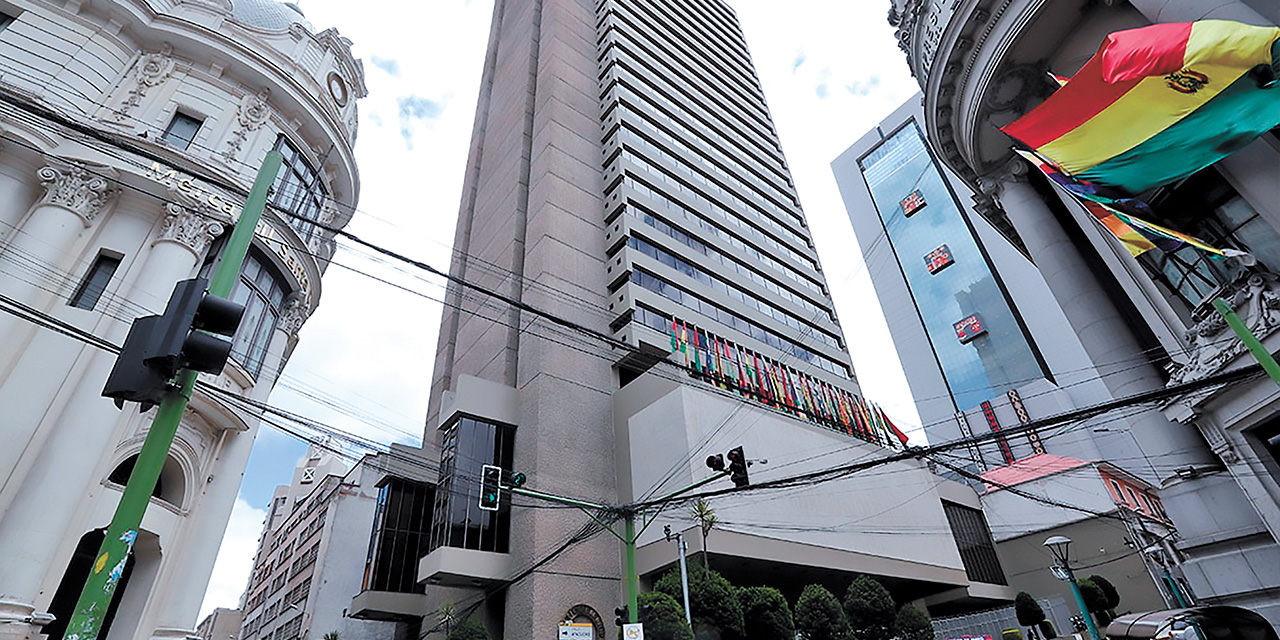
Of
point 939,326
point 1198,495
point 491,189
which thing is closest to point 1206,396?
point 1198,495

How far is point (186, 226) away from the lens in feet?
62.2

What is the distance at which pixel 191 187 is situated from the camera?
62.0 feet

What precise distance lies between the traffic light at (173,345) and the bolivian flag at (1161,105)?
18386 mm

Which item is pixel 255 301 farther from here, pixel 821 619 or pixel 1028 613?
pixel 1028 613

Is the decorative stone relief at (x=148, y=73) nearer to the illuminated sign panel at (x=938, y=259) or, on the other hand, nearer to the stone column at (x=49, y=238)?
the stone column at (x=49, y=238)

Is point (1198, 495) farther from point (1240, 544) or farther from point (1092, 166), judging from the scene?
point (1092, 166)

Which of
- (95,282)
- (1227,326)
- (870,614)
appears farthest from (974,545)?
(95,282)

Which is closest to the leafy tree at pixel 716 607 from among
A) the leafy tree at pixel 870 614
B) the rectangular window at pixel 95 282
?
the leafy tree at pixel 870 614

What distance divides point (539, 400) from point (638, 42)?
3937 cm

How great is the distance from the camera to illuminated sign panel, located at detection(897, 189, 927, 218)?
9894 centimetres

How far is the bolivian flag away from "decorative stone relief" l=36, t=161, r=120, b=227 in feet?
92.0

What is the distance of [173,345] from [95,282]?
17.9 meters

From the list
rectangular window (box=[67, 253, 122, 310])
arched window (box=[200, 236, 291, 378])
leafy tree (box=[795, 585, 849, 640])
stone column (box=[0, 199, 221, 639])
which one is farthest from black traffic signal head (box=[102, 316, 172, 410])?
leafy tree (box=[795, 585, 849, 640])

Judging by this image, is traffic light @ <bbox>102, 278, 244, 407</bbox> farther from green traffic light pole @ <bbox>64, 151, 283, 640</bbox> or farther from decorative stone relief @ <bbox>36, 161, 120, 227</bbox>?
decorative stone relief @ <bbox>36, 161, 120, 227</bbox>
